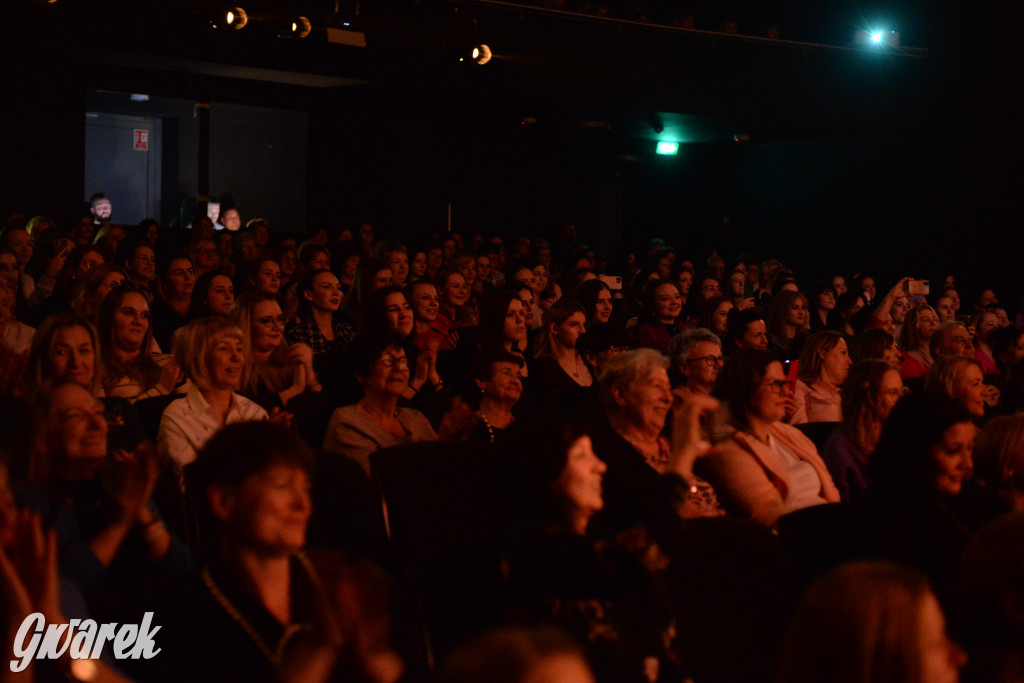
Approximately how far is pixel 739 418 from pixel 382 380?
1.14 m

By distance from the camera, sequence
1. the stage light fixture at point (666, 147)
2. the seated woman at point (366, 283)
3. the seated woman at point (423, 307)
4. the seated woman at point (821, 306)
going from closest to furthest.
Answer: the seated woman at point (423, 307) → the seated woman at point (366, 283) → the seated woman at point (821, 306) → the stage light fixture at point (666, 147)

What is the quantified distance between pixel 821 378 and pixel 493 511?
246 centimetres

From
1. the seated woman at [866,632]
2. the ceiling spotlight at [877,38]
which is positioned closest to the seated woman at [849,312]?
the ceiling spotlight at [877,38]

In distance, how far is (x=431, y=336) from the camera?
4887 mm

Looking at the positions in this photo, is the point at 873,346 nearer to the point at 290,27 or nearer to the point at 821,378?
the point at 821,378

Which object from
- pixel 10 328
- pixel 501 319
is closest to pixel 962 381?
pixel 501 319

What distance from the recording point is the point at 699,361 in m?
4.02

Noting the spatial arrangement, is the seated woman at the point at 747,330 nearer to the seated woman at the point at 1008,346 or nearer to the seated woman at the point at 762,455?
the seated woman at the point at 1008,346

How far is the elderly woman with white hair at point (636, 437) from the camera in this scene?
2.59 meters

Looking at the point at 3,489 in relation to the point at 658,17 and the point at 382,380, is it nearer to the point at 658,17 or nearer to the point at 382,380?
the point at 382,380

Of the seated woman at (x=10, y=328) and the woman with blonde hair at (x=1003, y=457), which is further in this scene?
the seated woman at (x=10, y=328)

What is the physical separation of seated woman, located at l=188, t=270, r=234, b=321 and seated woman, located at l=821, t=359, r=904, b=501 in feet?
8.99

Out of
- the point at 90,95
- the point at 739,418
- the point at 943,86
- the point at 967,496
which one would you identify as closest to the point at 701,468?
the point at 739,418

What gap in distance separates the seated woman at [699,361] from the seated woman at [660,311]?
167 cm
